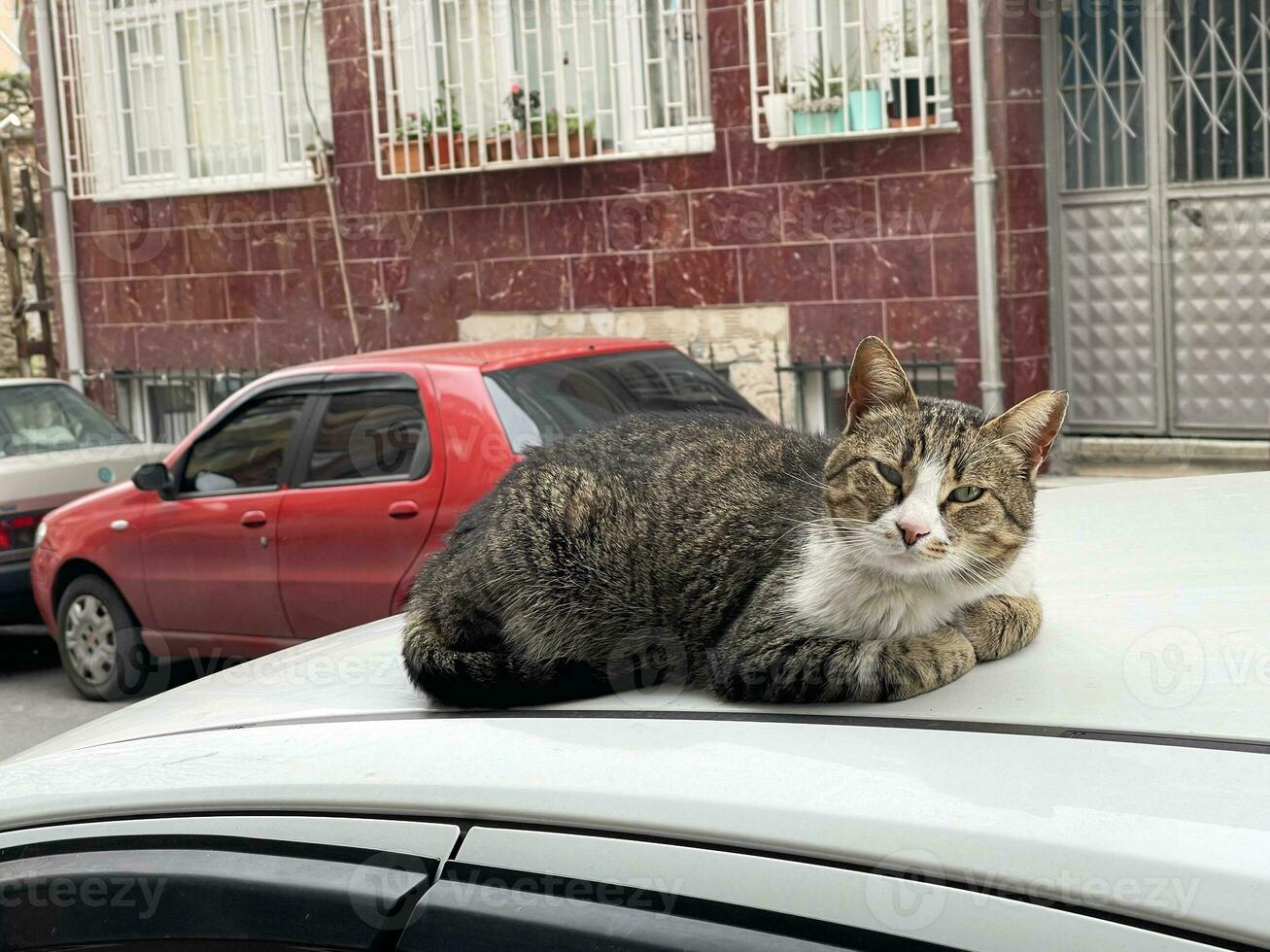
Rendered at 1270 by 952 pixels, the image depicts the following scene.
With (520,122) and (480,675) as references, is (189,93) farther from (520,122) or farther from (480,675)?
(480,675)

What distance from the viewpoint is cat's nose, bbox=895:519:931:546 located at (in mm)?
2262

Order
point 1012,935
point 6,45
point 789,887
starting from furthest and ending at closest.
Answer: point 6,45, point 789,887, point 1012,935

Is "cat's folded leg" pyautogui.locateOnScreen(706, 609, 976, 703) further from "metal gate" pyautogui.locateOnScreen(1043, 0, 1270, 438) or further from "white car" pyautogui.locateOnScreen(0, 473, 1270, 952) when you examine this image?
"metal gate" pyautogui.locateOnScreen(1043, 0, 1270, 438)

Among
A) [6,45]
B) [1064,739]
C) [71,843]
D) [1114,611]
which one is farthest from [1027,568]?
[6,45]

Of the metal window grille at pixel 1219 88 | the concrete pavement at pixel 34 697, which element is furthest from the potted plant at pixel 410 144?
the metal window grille at pixel 1219 88

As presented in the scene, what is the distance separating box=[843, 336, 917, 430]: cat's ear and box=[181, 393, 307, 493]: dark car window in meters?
5.49

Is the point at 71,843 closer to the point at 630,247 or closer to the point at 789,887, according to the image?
the point at 789,887

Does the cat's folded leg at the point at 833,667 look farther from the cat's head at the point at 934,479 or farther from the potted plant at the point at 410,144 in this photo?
the potted plant at the point at 410,144

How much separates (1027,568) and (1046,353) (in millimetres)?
9159

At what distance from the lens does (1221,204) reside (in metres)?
10.6

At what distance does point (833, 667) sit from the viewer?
2082 millimetres

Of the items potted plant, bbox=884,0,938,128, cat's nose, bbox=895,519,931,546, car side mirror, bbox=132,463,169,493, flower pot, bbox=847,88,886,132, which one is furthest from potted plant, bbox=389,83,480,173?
cat's nose, bbox=895,519,931,546

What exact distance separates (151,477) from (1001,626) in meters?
6.48

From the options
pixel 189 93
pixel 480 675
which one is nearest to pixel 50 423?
pixel 189 93
